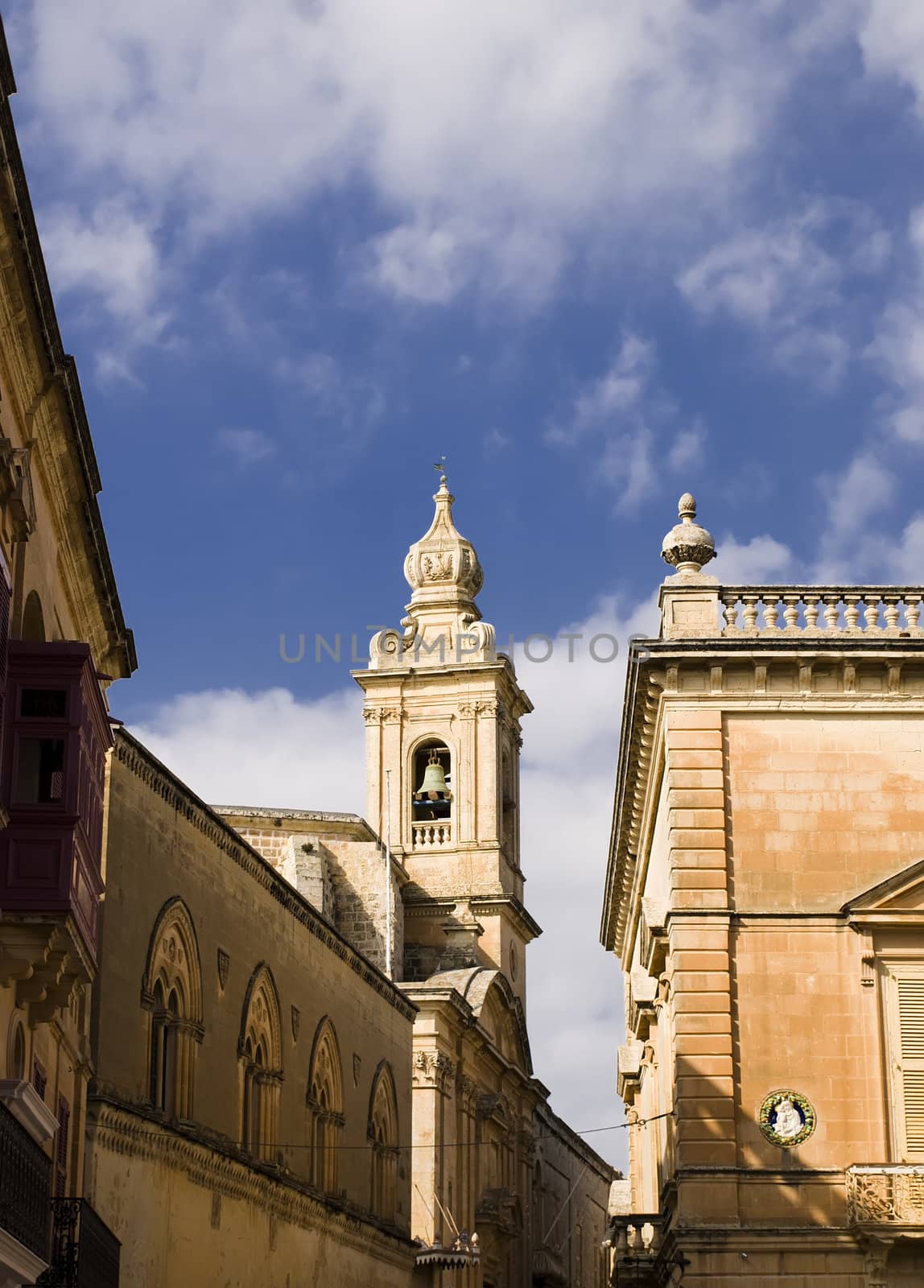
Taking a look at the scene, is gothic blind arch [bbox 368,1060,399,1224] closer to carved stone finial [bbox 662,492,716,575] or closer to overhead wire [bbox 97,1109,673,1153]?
overhead wire [bbox 97,1109,673,1153]

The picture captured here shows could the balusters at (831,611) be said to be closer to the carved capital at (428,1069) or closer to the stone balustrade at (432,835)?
the carved capital at (428,1069)

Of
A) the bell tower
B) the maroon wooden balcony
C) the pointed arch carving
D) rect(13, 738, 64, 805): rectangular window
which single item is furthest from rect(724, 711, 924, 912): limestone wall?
the bell tower

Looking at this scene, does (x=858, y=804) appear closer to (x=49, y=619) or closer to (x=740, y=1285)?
(x=740, y=1285)

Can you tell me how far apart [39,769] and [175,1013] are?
31.6 feet

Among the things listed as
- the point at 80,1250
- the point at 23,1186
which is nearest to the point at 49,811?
the point at 23,1186

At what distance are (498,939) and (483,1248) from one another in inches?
321

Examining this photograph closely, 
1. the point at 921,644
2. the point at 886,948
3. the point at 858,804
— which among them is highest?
the point at 921,644

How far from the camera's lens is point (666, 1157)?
27.6 m

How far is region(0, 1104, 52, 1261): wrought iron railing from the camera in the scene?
13.3 metres

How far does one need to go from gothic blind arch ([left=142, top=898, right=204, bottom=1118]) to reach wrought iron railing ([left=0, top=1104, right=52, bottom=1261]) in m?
8.50

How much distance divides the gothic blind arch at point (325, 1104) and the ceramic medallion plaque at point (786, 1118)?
35.6ft

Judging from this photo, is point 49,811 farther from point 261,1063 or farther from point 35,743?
point 261,1063

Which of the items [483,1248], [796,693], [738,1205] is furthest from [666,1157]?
[483,1248]

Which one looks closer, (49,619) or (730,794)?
(49,619)
